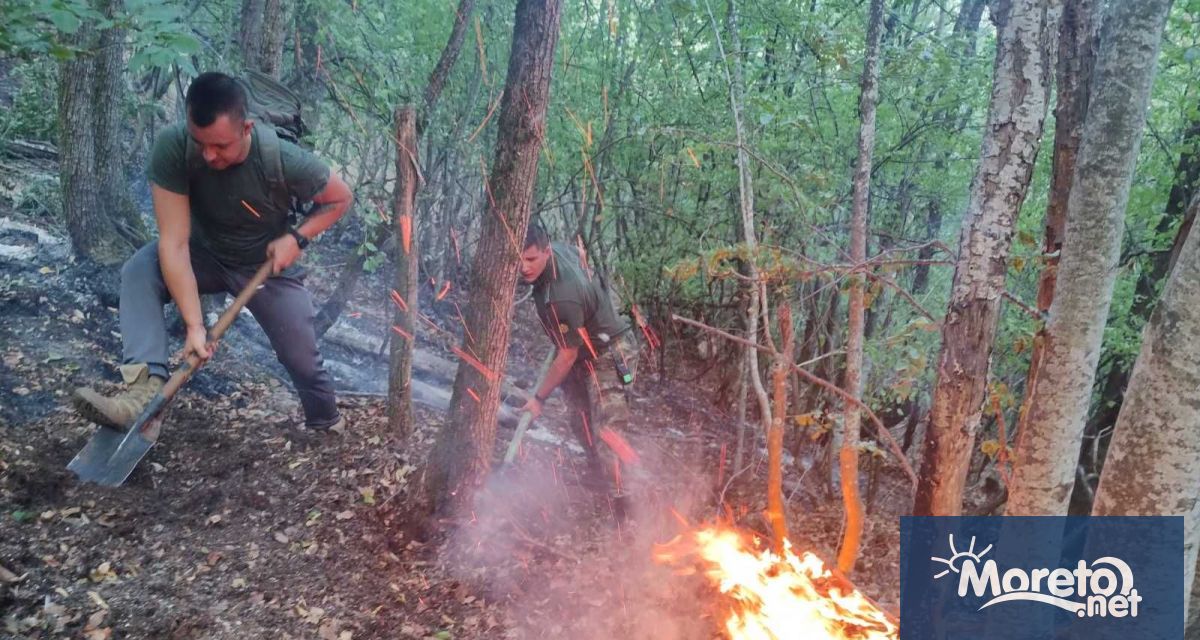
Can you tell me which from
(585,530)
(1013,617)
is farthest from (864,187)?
(585,530)

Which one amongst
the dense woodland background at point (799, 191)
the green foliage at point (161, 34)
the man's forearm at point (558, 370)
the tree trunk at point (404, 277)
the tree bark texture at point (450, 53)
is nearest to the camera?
the dense woodland background at point (799, 191)

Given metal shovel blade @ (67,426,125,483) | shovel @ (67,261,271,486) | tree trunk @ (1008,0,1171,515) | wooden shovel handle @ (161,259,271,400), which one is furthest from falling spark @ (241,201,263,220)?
tree trunk @ (1008,0,1171,515)

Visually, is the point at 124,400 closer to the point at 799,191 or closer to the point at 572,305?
the point at 572,305

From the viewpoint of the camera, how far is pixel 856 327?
3926mm

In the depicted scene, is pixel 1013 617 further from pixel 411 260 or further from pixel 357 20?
pixel 357 20

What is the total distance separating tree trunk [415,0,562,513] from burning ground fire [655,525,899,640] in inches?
59.8

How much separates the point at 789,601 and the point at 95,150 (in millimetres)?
5813

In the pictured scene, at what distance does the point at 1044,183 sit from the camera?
237 inches

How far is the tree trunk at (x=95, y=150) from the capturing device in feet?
16.8

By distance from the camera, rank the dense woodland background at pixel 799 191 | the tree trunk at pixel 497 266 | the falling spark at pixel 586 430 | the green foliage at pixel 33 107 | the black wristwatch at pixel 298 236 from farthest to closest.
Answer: the green foliage at pixel 33 107 → the falling spark at pixel 586 430 → the black wristwatch at pixel 298 236 → the tree trunk at pixel 497 266 → the dense woodland background at pixel 799 191

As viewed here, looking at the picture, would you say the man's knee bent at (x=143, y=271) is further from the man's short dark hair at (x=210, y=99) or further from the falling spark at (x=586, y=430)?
the falling spark at (x=586, y=430)

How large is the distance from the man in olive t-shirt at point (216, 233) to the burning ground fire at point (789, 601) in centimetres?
279

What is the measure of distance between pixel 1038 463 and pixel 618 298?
5358 millimetres

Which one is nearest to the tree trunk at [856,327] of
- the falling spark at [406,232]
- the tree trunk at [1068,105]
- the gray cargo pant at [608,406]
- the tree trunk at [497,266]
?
the tree trunk at [1068,105]
